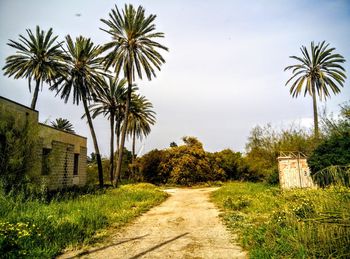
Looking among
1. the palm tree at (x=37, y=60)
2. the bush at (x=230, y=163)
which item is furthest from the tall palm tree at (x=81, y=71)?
the bush at (x=230, y=163)

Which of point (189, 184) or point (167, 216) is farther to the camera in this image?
point (189, 184)

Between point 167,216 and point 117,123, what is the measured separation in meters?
23.2

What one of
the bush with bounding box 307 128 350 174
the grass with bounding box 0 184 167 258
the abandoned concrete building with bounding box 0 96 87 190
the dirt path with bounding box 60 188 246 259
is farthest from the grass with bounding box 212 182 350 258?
the abandoned concrete building with bounding box 0 96 87 190

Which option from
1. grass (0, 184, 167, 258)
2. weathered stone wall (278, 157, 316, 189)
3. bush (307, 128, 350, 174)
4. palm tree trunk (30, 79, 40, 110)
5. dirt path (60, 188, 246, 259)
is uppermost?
palm tree trunk (30, 79, 40, 110)

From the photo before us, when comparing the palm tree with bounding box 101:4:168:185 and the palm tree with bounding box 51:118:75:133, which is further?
the palm tree with bounding box 51:118:75:133

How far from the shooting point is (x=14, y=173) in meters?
11.1

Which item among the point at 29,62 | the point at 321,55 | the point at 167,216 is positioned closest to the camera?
the point at 167,216

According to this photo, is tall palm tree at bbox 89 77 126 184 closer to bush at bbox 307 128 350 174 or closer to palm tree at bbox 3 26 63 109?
palm tree at bbox 3 26 63 109

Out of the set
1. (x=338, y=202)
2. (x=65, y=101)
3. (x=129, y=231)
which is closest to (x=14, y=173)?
(x=129, y=231)

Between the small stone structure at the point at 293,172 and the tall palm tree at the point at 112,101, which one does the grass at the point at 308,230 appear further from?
the tall palm tree at the point at 112,101

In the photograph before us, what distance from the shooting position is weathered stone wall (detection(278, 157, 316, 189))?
1942cm

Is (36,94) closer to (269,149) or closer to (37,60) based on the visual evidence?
(37,60)

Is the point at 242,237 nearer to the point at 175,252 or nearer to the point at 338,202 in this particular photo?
the point at 175,252

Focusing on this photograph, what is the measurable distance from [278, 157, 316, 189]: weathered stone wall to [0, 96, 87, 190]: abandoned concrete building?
15.5 metres
